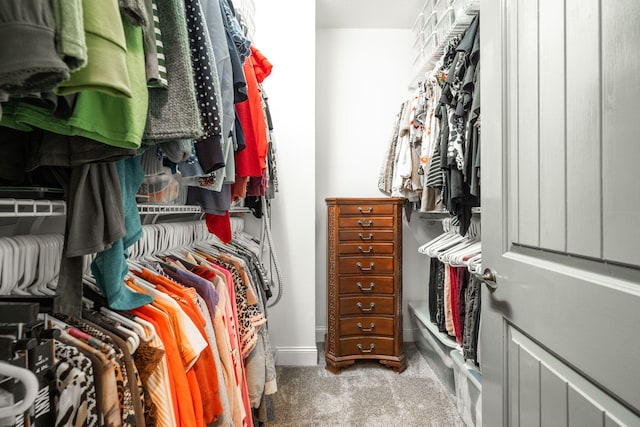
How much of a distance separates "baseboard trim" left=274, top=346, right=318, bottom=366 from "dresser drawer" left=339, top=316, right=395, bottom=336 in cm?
29

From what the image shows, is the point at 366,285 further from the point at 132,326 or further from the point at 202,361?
the point at 132,326

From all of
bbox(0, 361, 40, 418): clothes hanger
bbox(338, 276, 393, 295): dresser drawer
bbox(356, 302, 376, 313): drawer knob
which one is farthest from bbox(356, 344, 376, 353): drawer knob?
bbox(0, 361, 40, 418): clothes hanger

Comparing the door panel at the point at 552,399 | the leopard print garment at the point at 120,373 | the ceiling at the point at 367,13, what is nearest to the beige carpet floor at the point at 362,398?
the door panel at the point at 552,399

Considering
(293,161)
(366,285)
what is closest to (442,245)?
(366,285)

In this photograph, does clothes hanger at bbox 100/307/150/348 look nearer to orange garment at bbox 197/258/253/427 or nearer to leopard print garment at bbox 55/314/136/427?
leopard print garment at bbox 55/314/136/427

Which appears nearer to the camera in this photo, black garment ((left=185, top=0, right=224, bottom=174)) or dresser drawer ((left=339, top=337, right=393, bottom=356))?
black garment ((left=185, top=0, right=224, bottom=174))

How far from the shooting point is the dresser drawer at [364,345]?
7.83ft

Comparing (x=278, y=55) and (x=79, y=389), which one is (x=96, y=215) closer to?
(x=79, y=389)

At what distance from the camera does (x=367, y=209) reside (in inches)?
93.4

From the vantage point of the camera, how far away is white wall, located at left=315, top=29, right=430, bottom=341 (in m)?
2.96

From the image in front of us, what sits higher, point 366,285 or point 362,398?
point 366,285

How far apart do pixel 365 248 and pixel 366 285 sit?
24 cm

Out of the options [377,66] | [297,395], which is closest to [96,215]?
[297,395]

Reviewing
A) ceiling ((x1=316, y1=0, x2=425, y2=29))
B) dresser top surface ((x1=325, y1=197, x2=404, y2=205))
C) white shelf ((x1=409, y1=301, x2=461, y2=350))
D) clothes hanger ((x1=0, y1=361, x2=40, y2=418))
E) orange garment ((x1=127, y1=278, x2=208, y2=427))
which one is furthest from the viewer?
ceiling ((x1=316, y1=0, x2=425, y2=29))
